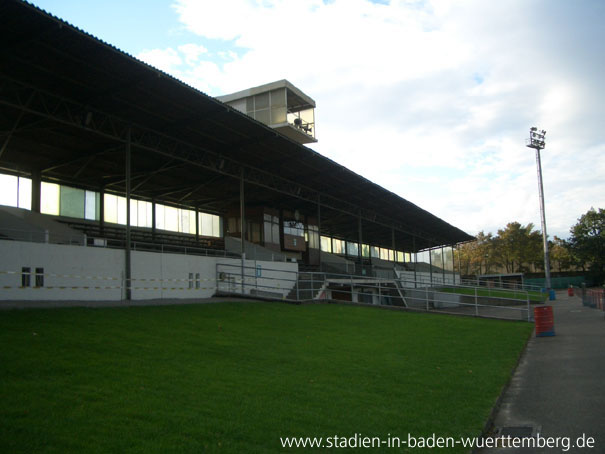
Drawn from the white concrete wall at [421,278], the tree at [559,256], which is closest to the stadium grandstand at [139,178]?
the white concrete wall at [421,278]

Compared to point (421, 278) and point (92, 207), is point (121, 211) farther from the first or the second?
point (421, 278)

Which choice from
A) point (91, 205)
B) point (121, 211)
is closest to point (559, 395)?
point (91, 205)

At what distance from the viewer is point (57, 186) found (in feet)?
94.2

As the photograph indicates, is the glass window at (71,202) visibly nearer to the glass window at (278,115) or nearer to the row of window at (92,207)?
the row of window at (92,207)

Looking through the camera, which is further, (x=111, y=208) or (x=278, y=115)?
(x=278, y=115)

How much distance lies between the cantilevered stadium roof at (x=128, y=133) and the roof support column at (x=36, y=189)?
52 cm

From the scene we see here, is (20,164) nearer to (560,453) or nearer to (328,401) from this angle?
(328,401)

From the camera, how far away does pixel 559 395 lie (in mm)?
7832

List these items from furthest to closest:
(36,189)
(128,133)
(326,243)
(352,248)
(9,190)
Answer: (352,248), (326,243), (36,189), (9,190), (128,133)

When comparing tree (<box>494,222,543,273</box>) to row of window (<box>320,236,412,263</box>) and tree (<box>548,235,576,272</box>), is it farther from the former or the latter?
row of window (<box>320,236,412,263</box>)

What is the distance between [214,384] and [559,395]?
205 inches

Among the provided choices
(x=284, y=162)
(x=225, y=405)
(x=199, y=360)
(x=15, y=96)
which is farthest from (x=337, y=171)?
(x=225, y=405)

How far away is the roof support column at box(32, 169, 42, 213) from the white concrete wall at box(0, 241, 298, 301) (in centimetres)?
975

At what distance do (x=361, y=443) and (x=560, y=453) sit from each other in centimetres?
211
